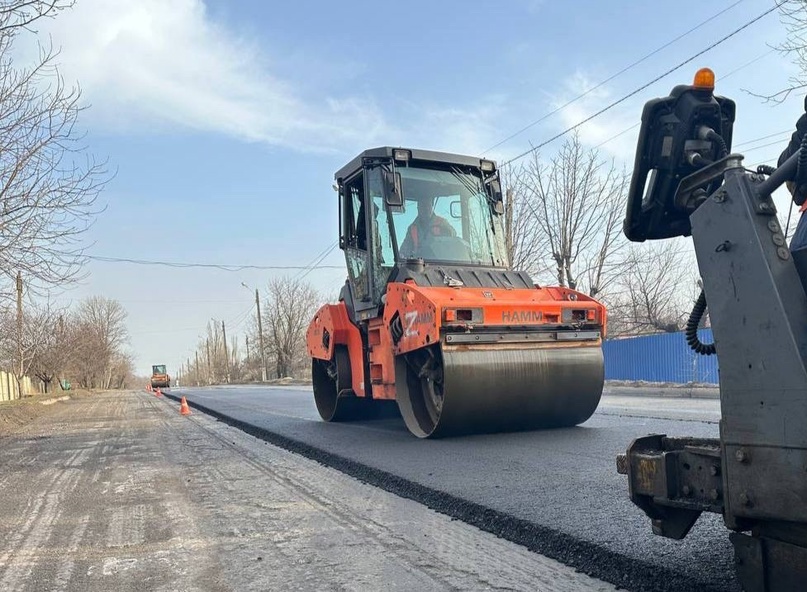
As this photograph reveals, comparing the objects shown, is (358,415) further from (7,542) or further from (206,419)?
(7,542)

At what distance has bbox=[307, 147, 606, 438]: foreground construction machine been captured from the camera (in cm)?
639

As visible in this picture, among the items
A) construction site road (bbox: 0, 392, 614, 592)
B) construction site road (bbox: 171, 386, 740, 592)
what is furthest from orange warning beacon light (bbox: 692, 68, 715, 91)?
construction site road (bbox: 0, 392, 614, 592)

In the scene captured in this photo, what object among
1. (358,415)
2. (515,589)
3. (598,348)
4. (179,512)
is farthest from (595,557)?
(358,415)

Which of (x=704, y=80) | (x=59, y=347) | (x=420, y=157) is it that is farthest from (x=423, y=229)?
(x=59, y=347)

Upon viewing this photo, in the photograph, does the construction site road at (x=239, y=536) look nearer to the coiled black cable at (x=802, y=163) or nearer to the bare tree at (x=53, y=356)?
the coiled black cable at (x=802, y=163)

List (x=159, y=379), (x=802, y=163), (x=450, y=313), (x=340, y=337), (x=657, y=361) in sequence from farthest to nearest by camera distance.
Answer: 1. (x=159, y=379)
2. (x=657, y=361)
3. (x=340, y=337)
4. (x=450, y=313)
5. (x=802, y=163)

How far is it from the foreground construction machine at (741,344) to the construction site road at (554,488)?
422mm

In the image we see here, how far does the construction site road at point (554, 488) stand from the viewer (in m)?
2.84

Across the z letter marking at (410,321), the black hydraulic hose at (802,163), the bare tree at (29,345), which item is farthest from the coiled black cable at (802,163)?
the bare tree at (29,345)

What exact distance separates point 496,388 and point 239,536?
3193 millimetres

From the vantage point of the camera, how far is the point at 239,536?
379 cm

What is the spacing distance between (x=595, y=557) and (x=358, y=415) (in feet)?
22.2

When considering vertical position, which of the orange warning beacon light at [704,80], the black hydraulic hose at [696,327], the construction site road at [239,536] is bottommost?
the construction site road at [239,536]

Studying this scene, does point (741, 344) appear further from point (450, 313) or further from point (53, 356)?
point (53, 356)
